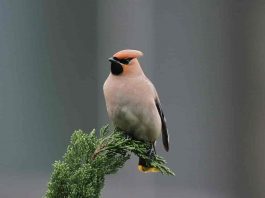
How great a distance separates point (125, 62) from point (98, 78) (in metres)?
4.28

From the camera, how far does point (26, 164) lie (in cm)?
779

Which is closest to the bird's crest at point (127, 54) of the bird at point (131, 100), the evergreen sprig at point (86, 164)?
the bird at point (131, 100)

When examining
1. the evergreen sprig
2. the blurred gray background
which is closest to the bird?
the evergreen sprig

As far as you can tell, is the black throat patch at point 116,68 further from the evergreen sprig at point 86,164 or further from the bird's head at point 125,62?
the evergreen sprig at point 86,164

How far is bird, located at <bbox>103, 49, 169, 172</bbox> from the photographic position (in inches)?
135

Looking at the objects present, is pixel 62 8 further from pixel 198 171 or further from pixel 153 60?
pixel 198 171

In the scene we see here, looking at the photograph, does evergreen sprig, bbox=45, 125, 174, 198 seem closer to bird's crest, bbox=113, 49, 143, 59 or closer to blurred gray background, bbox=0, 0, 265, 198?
bird's crest, bbox=113, 49, 143, 59

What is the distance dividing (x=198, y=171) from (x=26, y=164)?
199cm

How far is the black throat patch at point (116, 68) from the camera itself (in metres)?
3.41

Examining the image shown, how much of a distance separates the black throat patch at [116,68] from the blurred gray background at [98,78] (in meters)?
4.11

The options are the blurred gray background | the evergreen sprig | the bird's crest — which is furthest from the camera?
the blurred gray background

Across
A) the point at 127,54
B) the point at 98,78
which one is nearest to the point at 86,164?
the point at 127,54

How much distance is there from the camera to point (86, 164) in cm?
254

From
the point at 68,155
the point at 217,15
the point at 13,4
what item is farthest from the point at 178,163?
the point at 68,155
